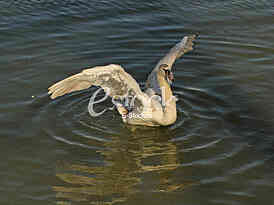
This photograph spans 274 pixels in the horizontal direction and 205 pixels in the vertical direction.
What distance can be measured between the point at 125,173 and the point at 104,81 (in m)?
1.94

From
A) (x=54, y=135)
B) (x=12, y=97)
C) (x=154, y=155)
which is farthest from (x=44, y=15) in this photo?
(x=154, y=155)

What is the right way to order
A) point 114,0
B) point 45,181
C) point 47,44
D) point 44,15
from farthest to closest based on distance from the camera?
point 114,0 → point 44,15 → point 47,44 → point 45,181

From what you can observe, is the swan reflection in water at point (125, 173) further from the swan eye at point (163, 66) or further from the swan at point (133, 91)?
→ the swan eye at point (163, 66)

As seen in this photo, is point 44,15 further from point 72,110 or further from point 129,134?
point 129,134

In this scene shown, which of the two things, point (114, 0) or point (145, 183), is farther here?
point (114, 0)

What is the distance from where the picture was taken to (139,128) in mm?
10633

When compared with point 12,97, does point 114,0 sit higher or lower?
higher

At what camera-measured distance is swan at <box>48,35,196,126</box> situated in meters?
9.46

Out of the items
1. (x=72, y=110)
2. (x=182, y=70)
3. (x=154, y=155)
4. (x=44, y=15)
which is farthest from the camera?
(x=44, y=15)

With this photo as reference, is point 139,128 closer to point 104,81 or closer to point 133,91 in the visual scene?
point 133,91

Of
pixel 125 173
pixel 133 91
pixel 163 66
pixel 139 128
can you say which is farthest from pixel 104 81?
pixel 125 173

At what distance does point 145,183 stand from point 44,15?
30.5 feet

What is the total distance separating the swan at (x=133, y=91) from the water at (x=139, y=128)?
32 cm

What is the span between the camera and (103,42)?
14781 mm
